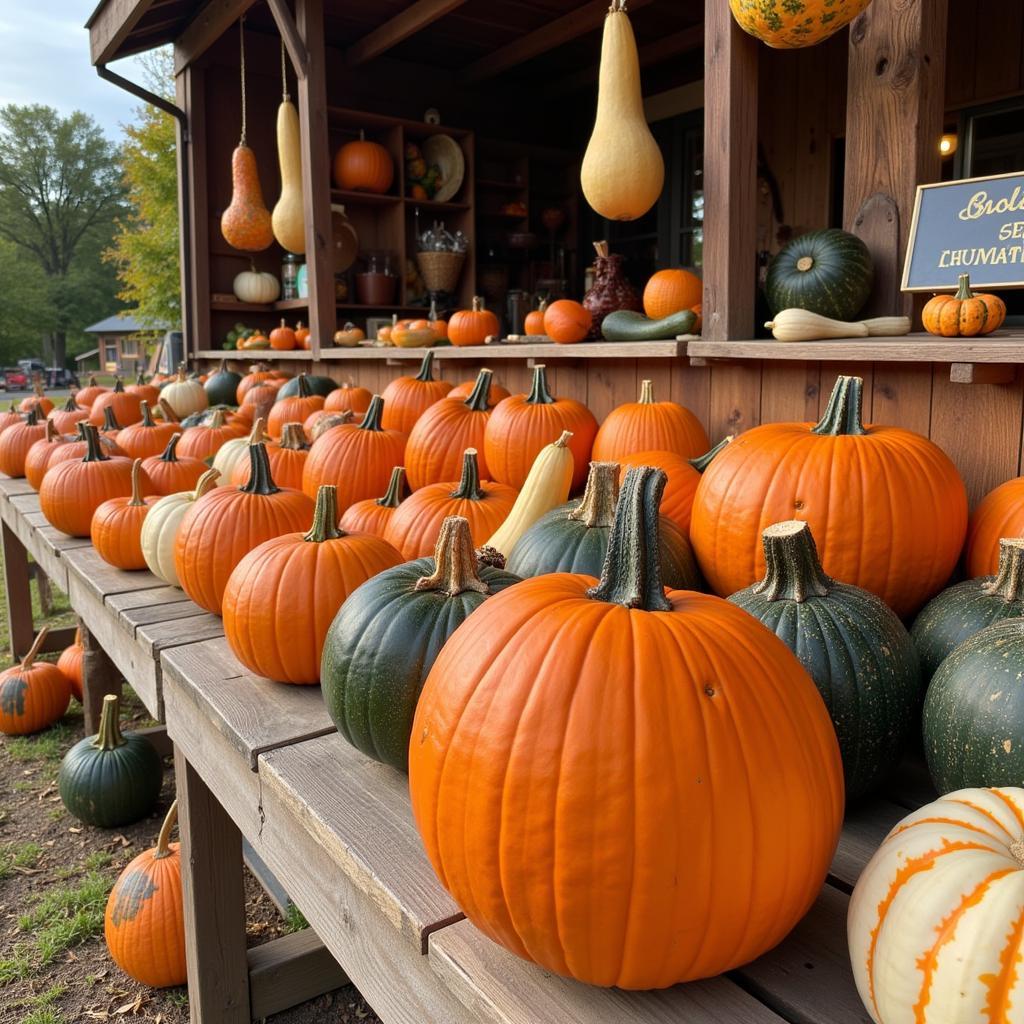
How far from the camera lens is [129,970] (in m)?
2.24

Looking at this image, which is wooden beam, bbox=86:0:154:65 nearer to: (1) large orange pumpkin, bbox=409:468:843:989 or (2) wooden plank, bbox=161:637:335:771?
(2) wooden plank, bbox=161:637:335:771

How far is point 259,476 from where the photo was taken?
1.90 m

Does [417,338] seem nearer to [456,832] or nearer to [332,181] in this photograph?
[332,181]

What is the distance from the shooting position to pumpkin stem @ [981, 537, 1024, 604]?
101cm

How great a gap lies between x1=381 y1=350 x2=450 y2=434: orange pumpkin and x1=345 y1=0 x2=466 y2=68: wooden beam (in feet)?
7.24

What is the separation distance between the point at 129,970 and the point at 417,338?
103 inches

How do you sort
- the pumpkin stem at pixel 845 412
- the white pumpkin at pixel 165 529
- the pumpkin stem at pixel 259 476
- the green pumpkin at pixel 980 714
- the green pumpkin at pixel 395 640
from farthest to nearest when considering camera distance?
the white pumpkin at pixel 165 529 → the pumpkin stem at pixel 259 476 → the pumpkin stem at pixel 845 412 → the green pumpkin at pixel 395 640 → the green pumpkin at pixel 980 714

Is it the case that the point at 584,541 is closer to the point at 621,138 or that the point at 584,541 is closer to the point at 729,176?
the point at 729,176

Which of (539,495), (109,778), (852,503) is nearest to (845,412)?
(852,503)

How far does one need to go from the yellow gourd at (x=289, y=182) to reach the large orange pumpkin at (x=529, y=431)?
11.6 ft

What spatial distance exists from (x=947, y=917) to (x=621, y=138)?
2.59 meters

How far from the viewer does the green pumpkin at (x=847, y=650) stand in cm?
94

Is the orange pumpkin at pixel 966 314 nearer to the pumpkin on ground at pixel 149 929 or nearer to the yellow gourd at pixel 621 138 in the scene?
the yellow gourd at pixel 621 138

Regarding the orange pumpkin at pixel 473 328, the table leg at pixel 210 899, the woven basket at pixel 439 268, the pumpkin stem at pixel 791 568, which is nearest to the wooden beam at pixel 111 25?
the woven basket at pixel 439 268
